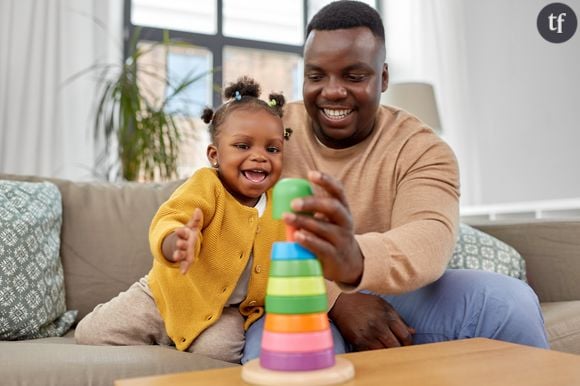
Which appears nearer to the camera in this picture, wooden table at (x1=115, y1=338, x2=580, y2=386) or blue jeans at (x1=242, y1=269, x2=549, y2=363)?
wooden table at (x1=115, y1=338, x2=580, y2=386)

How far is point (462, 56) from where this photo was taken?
436cm

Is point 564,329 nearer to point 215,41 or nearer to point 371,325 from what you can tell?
point 371,325

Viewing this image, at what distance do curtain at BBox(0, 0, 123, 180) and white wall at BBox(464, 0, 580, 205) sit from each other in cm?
237

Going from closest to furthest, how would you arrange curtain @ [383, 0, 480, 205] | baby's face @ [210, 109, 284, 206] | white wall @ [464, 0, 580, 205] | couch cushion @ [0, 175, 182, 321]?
baby's face @ [210, 109, 284, 206] < couch cushion @ [0, 175, 182, 321] < white wall @ [464, 0, 580, 205] < curtain @ [383, 0, 480, 205]

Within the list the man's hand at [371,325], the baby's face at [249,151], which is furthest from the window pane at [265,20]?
the man's hand at [371,325]

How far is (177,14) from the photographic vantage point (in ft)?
12.7

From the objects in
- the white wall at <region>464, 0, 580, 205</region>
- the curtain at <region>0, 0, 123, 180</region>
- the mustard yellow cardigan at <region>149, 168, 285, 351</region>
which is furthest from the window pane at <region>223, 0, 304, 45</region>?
the mustard yellow cardigan at <region>149, 168, 285, 351</region>

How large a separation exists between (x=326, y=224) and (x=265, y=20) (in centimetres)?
364

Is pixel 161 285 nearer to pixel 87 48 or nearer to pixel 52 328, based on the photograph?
pixel 52 328

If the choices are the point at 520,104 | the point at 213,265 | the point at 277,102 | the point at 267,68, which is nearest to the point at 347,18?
the point at 277,102

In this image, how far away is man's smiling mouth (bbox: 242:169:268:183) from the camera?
137cm

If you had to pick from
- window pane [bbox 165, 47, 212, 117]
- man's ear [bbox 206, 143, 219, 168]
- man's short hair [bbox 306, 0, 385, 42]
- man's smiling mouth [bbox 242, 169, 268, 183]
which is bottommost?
man's smiling mouth [bbox 242, 169, 268, 183]

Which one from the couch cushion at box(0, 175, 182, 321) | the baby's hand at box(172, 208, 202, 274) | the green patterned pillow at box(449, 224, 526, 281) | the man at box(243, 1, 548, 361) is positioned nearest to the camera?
the baby's hand at box(172, 208, 202, 274)

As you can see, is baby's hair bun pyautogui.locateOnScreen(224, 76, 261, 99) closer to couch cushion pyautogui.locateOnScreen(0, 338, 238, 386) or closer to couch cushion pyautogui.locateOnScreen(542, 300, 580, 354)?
couch cushion pyautogui.locateOnScreen(0, 338, 238, 386)
